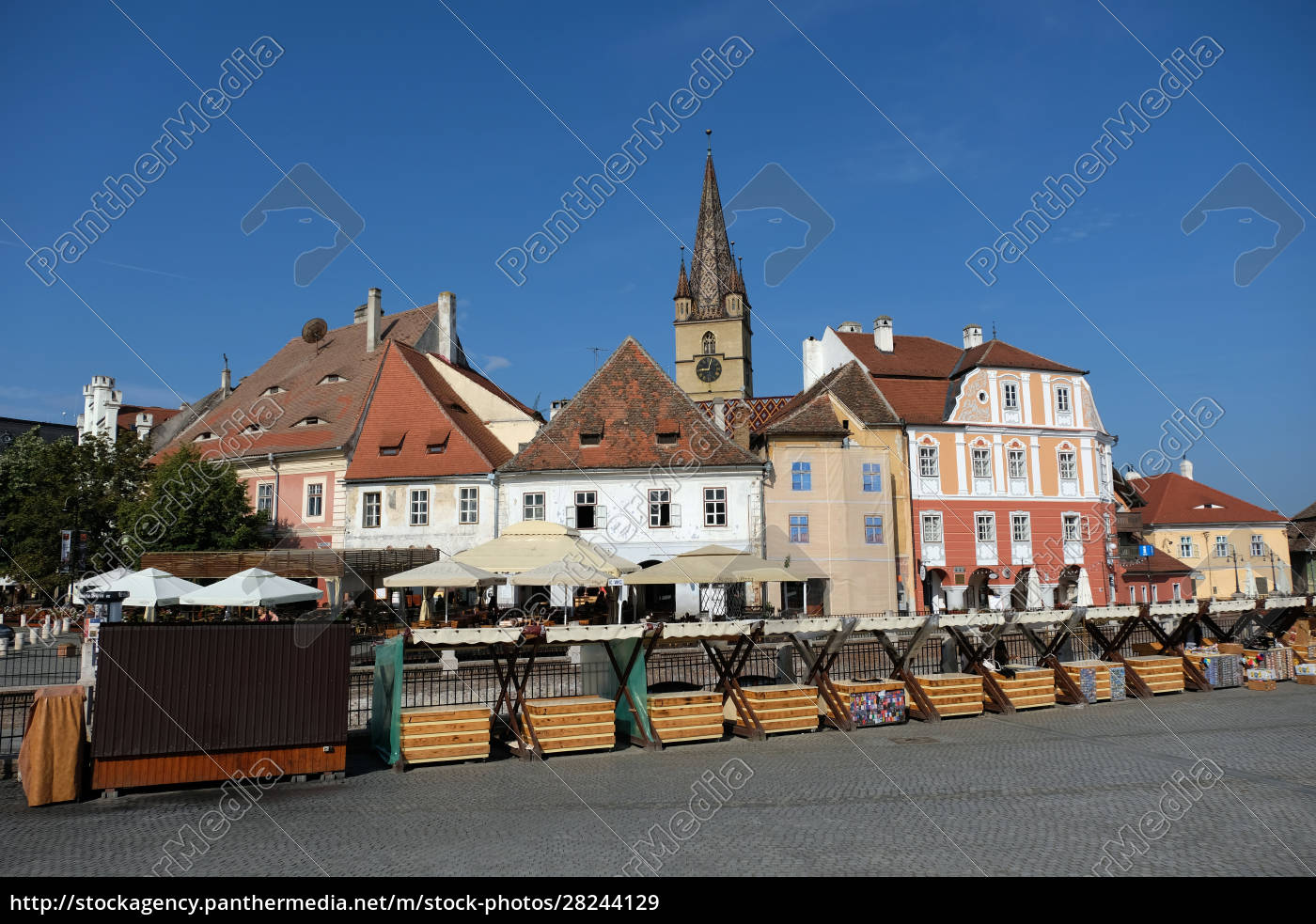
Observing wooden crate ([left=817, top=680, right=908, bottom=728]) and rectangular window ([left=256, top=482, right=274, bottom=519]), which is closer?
wooden crate ([left=817, top=680, right=908, bottom=728])

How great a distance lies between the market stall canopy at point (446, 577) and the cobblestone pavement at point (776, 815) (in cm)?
649

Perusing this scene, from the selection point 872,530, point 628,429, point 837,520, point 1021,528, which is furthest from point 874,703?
point 1021,528

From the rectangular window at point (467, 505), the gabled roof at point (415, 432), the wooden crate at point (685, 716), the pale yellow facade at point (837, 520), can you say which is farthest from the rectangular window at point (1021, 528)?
the wooden crate at point (685, 716)

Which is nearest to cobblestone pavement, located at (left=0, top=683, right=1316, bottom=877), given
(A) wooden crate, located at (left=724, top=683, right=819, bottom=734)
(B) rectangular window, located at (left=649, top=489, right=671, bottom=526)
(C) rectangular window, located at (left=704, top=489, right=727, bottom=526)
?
(A) wooden crate, located at (left=724, top=683, right=819, bottom=734)

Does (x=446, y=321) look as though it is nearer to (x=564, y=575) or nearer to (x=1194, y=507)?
(x=564, y=575)

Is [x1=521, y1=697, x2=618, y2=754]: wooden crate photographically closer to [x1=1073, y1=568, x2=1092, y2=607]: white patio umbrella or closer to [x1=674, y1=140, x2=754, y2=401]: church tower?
[x1=1073, y1=568, x2=1092, y2=607]: white patio umbrella

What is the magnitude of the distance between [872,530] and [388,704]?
92.6 feet

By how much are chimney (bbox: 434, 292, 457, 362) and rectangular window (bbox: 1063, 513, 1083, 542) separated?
31.3 metres

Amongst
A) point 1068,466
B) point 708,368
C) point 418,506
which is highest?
point 708,368

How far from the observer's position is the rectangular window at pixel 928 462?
4316 cm

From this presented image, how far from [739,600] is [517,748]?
2085cm

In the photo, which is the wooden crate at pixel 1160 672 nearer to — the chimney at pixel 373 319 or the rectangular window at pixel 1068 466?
the rectangular window at pixel 1068 466

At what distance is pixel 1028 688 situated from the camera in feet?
65.8

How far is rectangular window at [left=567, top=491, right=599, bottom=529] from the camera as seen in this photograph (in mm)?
37781
